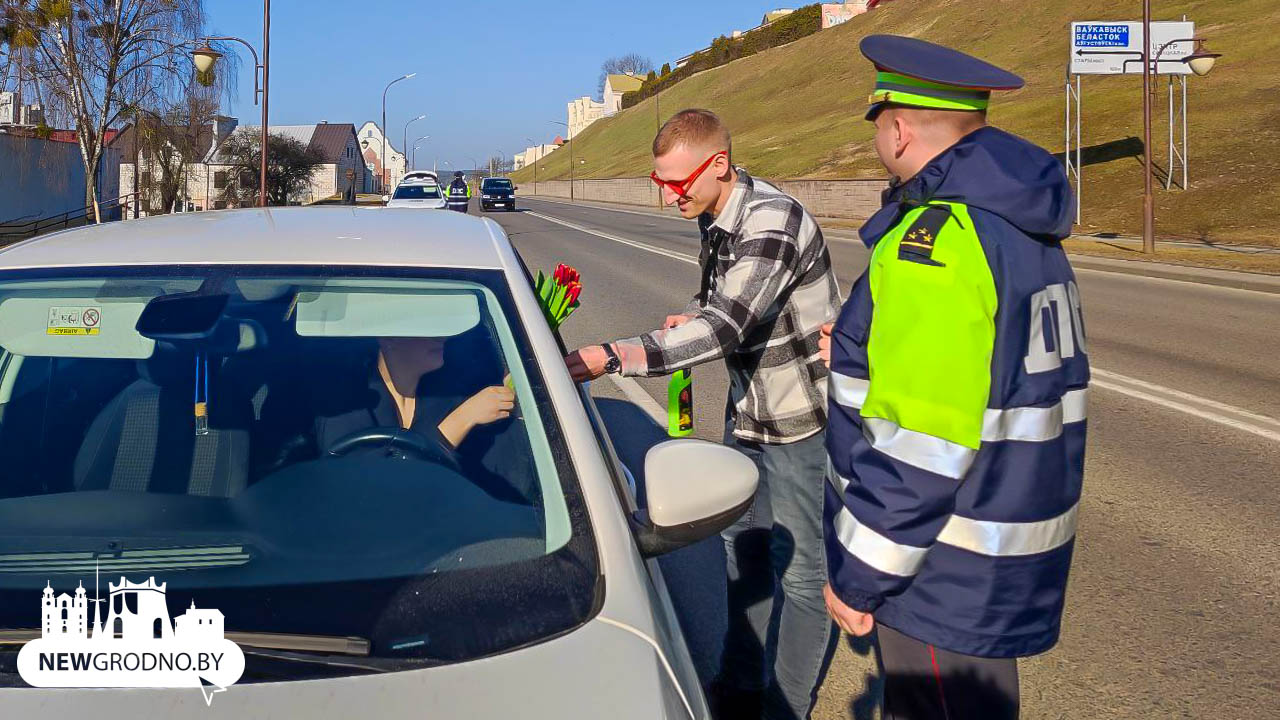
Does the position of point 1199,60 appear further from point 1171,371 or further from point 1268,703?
point 1268,703

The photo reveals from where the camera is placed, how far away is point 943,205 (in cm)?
197

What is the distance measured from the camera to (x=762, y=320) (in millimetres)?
2938

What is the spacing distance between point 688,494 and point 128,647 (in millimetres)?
950

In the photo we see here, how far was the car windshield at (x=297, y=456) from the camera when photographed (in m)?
1.85

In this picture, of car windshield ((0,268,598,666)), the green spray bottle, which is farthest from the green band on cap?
the green spray bottle

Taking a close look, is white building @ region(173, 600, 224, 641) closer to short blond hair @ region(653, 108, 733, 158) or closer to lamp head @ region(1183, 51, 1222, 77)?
short blond hair @ region(653, 108, 733, 158)

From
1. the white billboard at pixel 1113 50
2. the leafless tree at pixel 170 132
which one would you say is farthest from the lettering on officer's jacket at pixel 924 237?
the leafless tree at pixel 170 132

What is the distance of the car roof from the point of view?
246 cm

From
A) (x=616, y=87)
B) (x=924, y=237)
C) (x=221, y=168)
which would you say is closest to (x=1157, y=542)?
(x=924, y=237)

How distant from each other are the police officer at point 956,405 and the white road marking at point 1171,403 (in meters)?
5.28

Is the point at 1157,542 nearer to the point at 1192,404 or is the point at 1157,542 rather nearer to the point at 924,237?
the point at 1192,404


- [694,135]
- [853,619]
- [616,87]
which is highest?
[616,87]

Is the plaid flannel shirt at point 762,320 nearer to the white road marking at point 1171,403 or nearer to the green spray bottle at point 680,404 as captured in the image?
the green spray bottle at point 680,404

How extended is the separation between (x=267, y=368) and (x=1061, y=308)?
5.33ft
